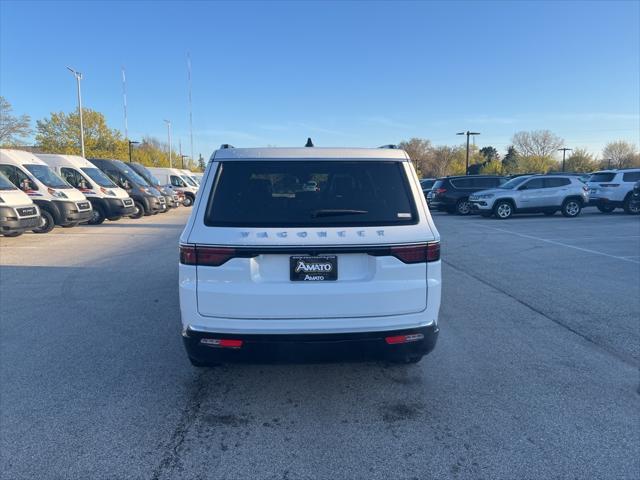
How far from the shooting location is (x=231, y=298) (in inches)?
122

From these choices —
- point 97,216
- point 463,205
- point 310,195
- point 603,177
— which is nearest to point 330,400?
point 310,195

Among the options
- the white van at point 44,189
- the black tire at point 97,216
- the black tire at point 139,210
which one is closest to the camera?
the white van at point 44,189

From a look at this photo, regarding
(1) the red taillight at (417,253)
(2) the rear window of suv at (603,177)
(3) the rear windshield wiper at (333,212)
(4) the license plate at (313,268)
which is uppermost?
(2) the rear window of suv at (603,177)

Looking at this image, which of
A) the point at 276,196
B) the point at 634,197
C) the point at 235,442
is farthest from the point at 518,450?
the point at 634,197

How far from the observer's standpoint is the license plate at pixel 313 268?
312 cm

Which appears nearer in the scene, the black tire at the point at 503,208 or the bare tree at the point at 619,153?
the black tire at the point at 503,208

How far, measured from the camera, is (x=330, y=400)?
360 centimetres

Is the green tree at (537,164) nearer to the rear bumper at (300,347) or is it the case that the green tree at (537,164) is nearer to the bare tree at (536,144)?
the bare tree at (536,144)

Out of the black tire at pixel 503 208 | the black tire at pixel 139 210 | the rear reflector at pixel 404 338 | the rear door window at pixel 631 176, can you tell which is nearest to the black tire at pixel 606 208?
the rear door window at pixel 631 176

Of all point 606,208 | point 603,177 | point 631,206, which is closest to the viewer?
point 631,206

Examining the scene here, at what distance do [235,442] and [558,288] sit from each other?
577 cm

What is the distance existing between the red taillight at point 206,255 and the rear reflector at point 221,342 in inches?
20.6

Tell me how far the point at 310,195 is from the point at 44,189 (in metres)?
13.6

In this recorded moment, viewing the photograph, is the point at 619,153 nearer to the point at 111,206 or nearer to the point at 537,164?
the point at 537,164
